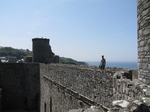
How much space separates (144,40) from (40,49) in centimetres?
2278

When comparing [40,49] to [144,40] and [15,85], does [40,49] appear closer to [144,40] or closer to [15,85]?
[15,85]

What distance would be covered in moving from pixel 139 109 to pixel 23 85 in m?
23.1

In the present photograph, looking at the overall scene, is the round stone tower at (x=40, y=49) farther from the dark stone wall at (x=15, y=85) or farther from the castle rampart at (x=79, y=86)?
the castle rampart at (x=79, y=86)

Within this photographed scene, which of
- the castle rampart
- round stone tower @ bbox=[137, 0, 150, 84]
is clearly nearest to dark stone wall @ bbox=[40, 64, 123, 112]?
the castle rampart

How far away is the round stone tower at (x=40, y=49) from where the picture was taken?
26.3 metres

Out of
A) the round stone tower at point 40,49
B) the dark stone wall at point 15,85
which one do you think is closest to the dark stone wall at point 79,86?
the dark stone wall at point 15,85

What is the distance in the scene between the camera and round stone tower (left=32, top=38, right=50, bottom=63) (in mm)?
26312

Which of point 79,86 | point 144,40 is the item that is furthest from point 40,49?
point 144,40

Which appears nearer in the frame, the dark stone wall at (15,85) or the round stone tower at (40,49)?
the dark stone wall at (15,85)

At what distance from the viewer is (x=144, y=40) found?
477 centimetres

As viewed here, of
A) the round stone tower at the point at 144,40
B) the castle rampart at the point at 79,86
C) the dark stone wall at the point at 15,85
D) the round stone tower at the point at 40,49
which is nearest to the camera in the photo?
the round stone tower at the point at 144,40

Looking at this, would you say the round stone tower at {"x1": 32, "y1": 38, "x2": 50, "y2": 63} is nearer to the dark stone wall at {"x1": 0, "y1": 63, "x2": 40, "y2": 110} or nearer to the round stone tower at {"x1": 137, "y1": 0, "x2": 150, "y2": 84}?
the dark stone wall at {"x1": 0, "y1": 63, "x2": 40, "y2": 110}

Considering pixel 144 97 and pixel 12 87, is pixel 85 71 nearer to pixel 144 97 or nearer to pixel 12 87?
pixel 144 97

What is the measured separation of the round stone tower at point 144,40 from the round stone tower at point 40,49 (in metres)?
22.2
